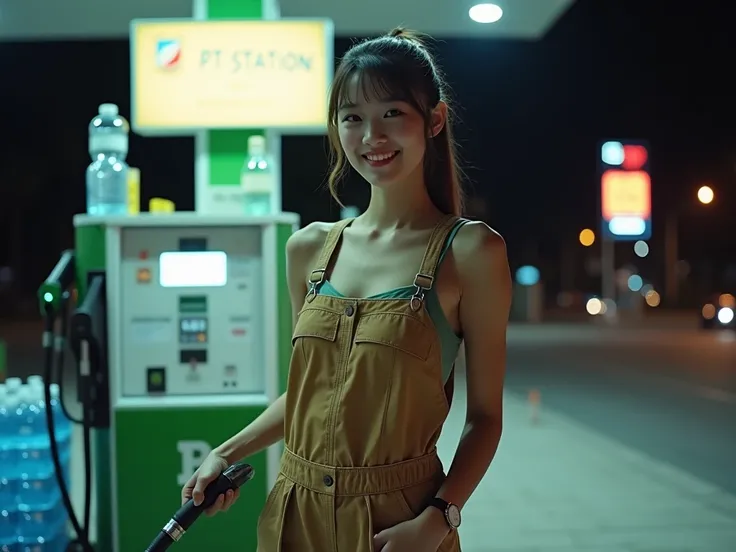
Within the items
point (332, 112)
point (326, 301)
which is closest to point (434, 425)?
point (326, 301)

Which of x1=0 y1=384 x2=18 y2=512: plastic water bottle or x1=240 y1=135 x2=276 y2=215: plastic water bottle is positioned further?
x1=0 y1=384 x2=18 y2=512: plastic water bottle

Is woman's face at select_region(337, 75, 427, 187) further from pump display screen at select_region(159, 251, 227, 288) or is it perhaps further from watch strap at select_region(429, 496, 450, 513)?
pump display screen at select_region(159, 251, 227, 288)

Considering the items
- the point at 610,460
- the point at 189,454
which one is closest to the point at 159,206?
the point at 189,454

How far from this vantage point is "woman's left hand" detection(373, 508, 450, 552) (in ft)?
5.76

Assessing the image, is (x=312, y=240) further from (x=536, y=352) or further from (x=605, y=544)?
(x=536, y=352)

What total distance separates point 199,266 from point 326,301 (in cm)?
240

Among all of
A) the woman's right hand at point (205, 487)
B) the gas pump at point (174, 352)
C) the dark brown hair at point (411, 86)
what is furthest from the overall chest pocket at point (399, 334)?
the gas pump at point (174, 352)

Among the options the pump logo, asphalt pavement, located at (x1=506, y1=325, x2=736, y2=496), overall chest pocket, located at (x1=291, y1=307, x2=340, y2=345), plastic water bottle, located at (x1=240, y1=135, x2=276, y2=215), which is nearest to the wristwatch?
overall chest pocket, located at (x1=291, y1=307, x2=340, y2=345)

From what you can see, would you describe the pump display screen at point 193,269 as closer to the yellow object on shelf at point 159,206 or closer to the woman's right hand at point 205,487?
the yellow object on shelf at point 159,206

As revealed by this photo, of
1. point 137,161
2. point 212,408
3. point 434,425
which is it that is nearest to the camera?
point 434,425

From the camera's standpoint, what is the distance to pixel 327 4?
5.63 meters

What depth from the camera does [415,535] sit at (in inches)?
69.7

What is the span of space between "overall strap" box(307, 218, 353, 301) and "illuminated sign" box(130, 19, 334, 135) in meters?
2.53

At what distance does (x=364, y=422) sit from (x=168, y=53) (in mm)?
3277
